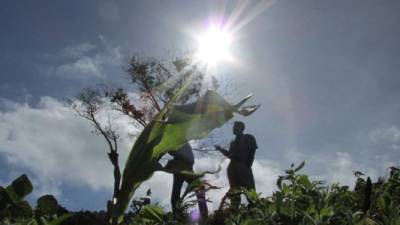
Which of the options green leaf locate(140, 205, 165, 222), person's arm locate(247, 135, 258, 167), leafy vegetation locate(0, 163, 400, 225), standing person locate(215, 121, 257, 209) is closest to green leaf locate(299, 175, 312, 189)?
leafy vegetation locate(0, 163, 400, 225)

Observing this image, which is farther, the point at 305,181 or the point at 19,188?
the point at 305,181

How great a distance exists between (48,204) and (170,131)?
0.21 metres

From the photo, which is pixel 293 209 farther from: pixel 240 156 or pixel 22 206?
pixel 240 156

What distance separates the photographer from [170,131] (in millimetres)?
580

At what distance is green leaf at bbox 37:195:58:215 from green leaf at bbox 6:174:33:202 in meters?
0.02

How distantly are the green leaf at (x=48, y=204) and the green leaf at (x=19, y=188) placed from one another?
23 mm

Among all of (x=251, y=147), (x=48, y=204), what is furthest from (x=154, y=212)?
(x=251, y=147)

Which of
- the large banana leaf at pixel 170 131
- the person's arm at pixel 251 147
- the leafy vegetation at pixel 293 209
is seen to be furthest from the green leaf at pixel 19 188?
the person's arm at pixel 251 147

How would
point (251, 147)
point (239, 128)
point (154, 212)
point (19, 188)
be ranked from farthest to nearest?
point (251, 147) < point (239, 128) < point (154, 212) < point (19, 188)

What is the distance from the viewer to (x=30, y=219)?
1.92 feet

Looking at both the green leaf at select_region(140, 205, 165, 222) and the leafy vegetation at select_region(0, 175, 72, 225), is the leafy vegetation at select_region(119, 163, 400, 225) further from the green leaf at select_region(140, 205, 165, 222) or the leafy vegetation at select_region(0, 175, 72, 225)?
the leafy vegetation at select_region(0, 175, 72, 225)

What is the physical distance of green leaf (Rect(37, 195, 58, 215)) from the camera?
594 mm

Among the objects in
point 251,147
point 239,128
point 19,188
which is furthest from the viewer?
point 251,147

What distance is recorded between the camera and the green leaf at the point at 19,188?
576mm
